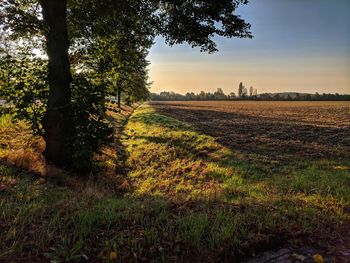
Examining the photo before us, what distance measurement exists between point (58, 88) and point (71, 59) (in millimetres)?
2124

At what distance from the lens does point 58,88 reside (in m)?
8.76

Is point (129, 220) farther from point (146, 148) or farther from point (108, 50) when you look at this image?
point (146, 148)

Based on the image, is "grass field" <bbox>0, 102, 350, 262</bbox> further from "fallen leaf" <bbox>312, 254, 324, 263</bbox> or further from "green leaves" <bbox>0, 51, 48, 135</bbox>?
"green leaves" <bbox>0, 51, 48, 135</bbox>

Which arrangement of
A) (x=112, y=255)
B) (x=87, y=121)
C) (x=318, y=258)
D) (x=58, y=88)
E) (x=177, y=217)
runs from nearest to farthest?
1. (x=318, y=258)
2. (x=112, y=255)
3. (x=177, y=217)
4. (x=58, y=88)
5. (x=87, y=121)

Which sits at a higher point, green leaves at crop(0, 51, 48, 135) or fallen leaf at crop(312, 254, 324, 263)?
green leaves at crop(0, 51, 48, 135)

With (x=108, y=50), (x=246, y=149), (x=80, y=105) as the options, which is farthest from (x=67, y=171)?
(x=246, y=149)

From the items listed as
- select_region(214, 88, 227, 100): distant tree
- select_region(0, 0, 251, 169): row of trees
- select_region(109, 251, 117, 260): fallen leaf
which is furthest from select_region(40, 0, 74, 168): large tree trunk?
select_region(214, 88, 227, 100): distant tree

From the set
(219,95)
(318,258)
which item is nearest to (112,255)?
(318,258)

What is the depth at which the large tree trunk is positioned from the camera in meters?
8.41

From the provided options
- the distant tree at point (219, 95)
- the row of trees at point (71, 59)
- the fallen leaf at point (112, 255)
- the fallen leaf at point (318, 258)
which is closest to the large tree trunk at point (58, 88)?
the row of trees at point (71, 59)

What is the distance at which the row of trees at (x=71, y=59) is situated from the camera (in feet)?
28.2

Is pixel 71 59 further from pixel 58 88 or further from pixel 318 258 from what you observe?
pixel 318 258

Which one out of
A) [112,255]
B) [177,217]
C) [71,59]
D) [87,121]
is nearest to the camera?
[112,255]

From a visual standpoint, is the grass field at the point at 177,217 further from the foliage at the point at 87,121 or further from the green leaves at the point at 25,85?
the green leaves at the point at 25,85
